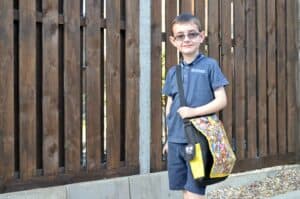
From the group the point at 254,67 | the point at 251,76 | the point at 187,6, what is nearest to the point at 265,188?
the point at 251,76

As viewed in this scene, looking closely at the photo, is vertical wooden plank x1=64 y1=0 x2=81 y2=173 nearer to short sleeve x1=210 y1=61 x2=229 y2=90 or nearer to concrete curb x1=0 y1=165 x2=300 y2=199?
concrete curb x1=0 y1=165 x2=300 y2=199

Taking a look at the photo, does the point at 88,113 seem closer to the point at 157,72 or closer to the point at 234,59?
the point at 157,72

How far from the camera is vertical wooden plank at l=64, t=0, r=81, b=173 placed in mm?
5648

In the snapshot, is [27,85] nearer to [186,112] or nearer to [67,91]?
[67,91]

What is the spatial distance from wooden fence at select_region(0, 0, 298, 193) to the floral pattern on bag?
1.92 metres

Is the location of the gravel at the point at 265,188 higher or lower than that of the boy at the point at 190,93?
lower

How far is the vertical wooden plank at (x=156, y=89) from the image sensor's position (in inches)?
257

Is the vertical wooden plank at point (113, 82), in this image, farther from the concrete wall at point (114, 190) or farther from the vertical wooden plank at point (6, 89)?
the vertical wooden plank at point (6, 89)

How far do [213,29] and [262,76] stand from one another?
1193mm

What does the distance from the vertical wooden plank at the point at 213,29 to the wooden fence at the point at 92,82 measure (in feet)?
0.04

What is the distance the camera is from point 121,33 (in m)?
6.24

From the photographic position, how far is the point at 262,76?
802 centimetres

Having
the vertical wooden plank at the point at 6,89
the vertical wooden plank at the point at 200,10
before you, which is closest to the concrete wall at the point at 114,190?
the vertical wooden plank at the point at 6,89

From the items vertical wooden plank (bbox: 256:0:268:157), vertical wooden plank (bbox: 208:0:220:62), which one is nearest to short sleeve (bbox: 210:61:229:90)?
vertical wooden plank (bbox: 208:0:220:62)
